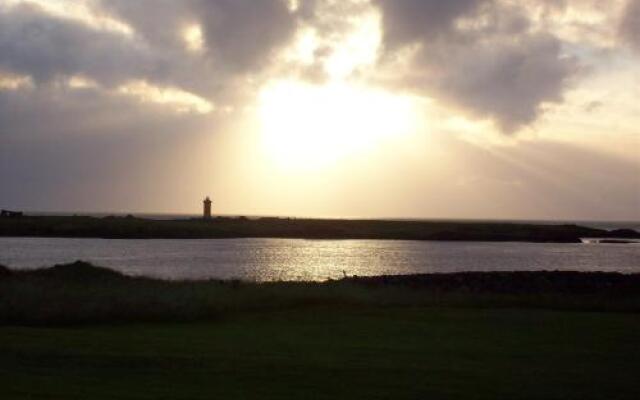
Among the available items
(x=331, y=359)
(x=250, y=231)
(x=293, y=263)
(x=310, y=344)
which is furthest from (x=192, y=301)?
(x=250, y=231)

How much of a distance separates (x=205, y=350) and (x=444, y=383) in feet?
15.8

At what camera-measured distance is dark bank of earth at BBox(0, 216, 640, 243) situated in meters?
103

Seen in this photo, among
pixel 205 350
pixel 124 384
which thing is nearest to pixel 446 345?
pixel 205 350

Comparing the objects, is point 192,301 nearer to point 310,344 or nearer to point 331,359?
point 310,344

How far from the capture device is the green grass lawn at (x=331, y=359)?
11.1 meters

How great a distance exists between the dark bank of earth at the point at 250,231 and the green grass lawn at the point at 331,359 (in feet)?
289

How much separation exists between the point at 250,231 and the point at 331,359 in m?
108

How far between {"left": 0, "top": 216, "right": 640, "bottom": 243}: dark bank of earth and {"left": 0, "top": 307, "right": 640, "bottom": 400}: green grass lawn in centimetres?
8808

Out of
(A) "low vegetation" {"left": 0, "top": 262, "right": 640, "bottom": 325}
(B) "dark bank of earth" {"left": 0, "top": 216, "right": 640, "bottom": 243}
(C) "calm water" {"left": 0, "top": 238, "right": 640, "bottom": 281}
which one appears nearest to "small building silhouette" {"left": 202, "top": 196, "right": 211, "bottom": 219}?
(B) "dark bank of earth" {"left": 0, "top": 216, "right": 640, "bottom": 243}

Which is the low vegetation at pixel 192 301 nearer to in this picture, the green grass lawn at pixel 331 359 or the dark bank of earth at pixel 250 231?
the green grass lawn at pixel 331 359

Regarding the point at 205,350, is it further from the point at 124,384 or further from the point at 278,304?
the point at 278,304

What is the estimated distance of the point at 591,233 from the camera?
13550cm

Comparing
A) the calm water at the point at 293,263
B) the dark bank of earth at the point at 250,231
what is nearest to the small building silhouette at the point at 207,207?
the dark bank of earth at the point at 250,231

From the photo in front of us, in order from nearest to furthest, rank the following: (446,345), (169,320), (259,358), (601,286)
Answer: (259,358) < (446,345) < (169,320) < (601,286)
